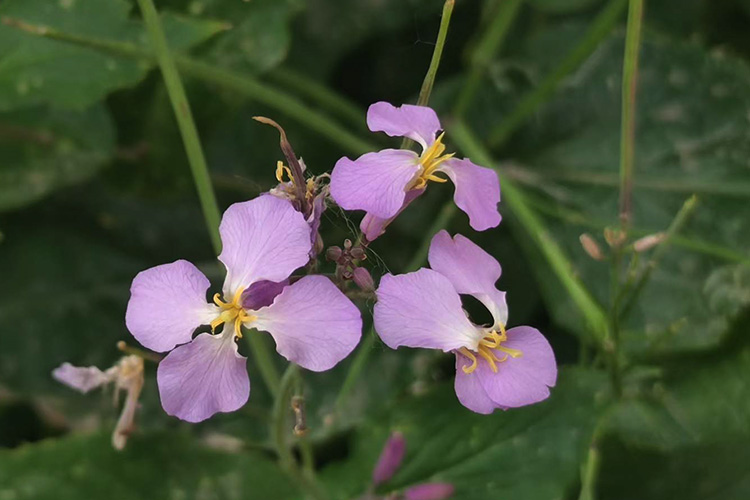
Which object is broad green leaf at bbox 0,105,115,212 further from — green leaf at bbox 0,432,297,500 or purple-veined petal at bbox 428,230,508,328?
purple-veined petal at bbox 428,230,508,328

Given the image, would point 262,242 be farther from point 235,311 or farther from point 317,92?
point 317,92

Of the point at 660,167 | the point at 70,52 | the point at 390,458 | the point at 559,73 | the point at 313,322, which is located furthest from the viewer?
the point at 660,167

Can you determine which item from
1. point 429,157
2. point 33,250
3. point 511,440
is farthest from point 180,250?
point 429,157

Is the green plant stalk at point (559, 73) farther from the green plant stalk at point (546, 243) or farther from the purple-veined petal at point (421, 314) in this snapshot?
the purple-veined petal at point (421, 314)

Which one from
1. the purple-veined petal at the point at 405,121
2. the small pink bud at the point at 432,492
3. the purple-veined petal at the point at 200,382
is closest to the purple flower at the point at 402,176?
the purple-veined petal at the point at 405,121

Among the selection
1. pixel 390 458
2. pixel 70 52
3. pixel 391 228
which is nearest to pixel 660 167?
pixel 391 228

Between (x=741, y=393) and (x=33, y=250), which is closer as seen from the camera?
(x=741, y=393)

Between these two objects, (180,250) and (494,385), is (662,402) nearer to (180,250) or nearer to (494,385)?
(494,385)
